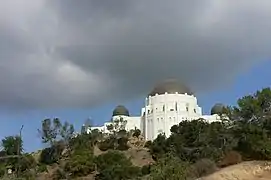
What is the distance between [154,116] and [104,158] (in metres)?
24.0

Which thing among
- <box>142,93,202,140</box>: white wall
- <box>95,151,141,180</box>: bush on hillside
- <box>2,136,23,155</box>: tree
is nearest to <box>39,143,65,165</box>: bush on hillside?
<box>2,136,23,155</box>: tree

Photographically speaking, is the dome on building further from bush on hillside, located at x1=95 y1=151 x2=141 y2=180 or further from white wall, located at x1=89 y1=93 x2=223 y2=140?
bush on hillside, located at x1=95 y1=151 x2=141 y2=180

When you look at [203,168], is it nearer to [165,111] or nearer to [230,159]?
[230,159]

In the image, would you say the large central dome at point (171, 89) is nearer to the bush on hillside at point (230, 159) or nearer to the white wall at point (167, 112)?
the white wall at point (167, 112)

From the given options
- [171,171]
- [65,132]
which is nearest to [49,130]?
[65,132]

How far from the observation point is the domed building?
312 feet

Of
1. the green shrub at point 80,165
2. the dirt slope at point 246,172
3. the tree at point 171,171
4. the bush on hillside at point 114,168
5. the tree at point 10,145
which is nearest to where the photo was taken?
the tree at point 171,171

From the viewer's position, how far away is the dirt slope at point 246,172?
1694 inches

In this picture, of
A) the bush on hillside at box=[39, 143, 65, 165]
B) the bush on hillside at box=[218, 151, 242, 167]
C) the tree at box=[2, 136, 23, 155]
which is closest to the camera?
the bush on hillside at box=[218, 151, 242, 167]

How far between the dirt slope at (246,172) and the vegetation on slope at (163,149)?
6.84ft

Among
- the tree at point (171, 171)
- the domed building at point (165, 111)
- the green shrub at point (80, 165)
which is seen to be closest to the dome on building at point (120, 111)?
the domed building at point (165, 111)

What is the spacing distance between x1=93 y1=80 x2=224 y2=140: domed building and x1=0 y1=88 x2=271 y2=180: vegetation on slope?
2860 mm

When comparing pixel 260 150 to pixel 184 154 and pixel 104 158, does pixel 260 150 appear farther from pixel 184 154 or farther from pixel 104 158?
pixel 104 158

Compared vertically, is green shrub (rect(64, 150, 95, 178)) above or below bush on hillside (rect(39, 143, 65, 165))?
below
